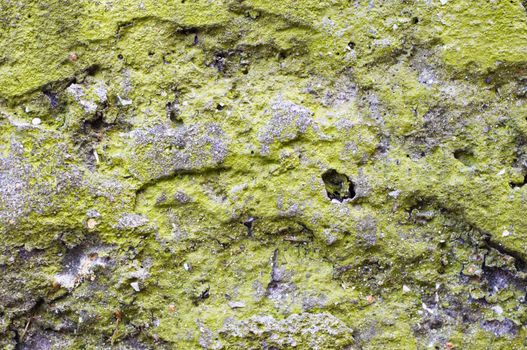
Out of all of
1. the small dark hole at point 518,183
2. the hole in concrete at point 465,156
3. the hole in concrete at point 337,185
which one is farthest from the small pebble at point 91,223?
the small dark hole at point 518,183

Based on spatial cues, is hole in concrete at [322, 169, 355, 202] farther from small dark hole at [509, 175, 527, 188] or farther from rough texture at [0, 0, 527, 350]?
small dark hole at [509, 175, 527, 188]

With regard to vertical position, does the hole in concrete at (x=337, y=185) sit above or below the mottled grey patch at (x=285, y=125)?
below

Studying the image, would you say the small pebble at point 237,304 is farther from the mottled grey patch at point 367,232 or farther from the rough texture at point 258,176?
the mottled grey patch at point 367,232

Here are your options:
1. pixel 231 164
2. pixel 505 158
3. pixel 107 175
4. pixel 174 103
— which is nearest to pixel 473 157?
pixel 505 158

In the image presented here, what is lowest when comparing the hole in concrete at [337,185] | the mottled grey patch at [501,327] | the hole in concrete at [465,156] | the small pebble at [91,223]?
the mottled grey patch at [501,327]

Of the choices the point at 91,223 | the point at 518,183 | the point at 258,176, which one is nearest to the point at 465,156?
the point at 518,183

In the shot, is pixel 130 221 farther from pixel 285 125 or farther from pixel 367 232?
pixel 367 232

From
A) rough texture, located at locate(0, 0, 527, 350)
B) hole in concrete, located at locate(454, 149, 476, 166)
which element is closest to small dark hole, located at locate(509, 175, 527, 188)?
rough texture, located at locate(0, 0, 527, 350)

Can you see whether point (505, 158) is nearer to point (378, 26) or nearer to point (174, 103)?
point (378, 26)
